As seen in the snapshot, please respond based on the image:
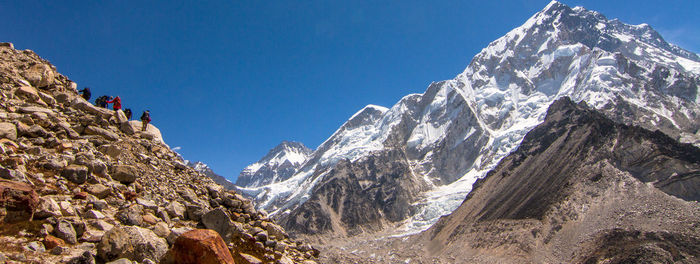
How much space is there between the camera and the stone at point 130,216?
12.1 metres

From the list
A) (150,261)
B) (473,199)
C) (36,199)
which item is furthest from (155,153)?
(473,199)

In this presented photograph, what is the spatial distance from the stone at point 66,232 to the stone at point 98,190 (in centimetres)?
234

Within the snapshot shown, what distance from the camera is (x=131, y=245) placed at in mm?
10578

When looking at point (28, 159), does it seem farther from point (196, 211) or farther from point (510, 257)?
point (510, 257)

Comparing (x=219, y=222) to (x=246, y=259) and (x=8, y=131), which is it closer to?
(x=246, y=259)

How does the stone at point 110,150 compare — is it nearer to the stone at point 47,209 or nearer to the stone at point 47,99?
the stone at point 47,99

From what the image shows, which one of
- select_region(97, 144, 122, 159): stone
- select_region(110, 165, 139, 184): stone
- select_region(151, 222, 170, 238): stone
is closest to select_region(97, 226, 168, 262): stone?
select_region(151, 222, 170, 238): stone

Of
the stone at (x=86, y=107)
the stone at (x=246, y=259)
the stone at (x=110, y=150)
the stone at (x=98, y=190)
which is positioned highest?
the stone at (x=86, y=107)

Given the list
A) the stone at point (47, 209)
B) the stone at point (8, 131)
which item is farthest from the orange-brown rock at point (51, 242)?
the stone at point (8, 131)

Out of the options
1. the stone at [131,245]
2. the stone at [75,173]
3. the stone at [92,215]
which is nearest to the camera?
the stone at [131,245]

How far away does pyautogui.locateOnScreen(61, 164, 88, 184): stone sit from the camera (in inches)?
505

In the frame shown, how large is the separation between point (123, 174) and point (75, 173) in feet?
6.08

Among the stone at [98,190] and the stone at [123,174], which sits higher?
the stone at [123,174]

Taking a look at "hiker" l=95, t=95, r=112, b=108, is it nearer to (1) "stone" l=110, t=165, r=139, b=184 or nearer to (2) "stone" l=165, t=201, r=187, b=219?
(1) "stone" l=110, t=165, r=139, b=184
